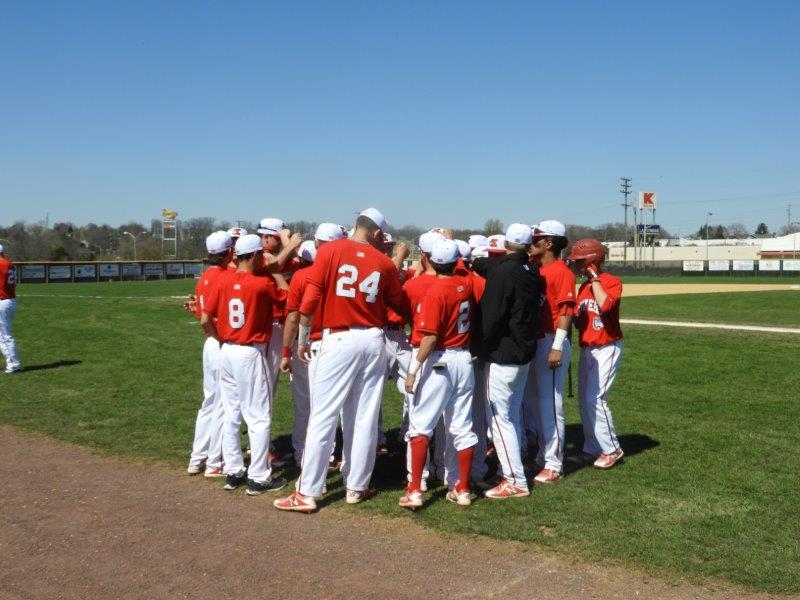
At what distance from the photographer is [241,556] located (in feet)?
16.1

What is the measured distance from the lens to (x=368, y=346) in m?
5.79

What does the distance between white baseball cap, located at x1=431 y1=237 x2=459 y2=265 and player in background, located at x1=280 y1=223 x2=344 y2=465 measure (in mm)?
1007

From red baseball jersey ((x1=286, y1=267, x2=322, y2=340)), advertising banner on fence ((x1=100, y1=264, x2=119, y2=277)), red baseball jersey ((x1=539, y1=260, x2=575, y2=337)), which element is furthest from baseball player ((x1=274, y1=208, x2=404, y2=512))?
advertising banner on fence ((x1=100, y1=264, x2=119, y2=277))

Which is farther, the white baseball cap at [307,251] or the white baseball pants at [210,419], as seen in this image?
the white baseball cap at [307,251]

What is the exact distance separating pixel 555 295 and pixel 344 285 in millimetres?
1924

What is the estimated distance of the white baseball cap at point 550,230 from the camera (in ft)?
21.8

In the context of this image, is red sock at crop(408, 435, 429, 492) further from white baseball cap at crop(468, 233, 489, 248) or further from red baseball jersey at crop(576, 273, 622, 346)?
white baseball cap at crop(468, 233, 489, 248)

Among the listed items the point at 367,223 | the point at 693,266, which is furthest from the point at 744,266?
the point at 367,223

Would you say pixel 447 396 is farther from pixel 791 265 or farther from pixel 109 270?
pixel 791 265

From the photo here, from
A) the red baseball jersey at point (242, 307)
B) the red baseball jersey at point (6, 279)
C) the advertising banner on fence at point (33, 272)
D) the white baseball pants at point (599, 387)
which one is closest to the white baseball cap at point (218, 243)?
the red baseball jersey at point (242, 307)

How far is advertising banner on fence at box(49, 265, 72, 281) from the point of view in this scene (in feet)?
175

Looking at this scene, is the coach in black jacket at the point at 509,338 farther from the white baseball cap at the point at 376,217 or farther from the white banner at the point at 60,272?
the white banner at the point at 60,272

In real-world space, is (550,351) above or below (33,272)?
below

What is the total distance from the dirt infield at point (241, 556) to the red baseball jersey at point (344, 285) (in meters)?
1.52
